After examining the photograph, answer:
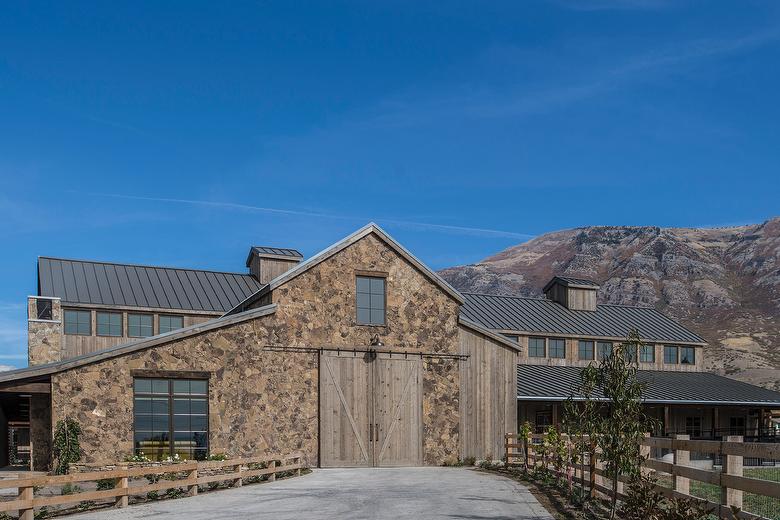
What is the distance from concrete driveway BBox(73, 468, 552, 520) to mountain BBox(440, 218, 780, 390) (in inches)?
2912

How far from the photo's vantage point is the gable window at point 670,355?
51188mm

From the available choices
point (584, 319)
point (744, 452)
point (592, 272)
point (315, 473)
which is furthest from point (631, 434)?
point (592, 272)

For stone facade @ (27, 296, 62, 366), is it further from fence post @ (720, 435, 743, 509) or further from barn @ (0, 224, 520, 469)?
fence post @ (720, 435, 743, 509)

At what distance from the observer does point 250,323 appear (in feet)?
91.9

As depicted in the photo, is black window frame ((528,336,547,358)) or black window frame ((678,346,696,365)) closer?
black window frame ((528,336,547,358))

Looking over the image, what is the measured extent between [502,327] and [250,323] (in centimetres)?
2122

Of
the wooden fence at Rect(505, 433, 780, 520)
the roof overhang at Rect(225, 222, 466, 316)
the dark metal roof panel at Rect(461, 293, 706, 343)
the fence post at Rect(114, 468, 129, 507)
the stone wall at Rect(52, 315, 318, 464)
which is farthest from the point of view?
the dark metal roof panel at Rect(461, 293, 706, 343)

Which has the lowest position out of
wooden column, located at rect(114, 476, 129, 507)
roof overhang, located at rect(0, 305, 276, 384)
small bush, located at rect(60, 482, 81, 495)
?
small bush, located at rect(60, 482, 81, 495)

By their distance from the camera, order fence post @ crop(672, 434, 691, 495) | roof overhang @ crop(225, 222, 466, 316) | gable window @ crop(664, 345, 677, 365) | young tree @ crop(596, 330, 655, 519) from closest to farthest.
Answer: fence post @ crop(672, 434, 691, 495)
young tree @ crop(596, 330, 655, 519)
roof overhang @ crop(225, 222, 466, 316)
gable window @ crop(664, 345, 677, 365)

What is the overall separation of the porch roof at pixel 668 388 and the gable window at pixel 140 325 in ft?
56.4

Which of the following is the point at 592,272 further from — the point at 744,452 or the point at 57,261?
the point at 744,452

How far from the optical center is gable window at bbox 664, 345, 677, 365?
5119 cm

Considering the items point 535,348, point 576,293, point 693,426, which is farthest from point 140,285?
point 693,426

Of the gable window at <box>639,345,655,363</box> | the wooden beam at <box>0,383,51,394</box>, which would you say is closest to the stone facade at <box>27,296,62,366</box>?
the wooden beam at <box>0,383,51,394</box>
